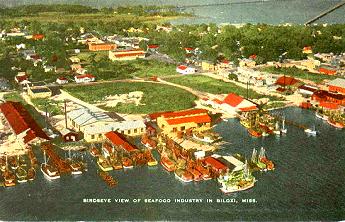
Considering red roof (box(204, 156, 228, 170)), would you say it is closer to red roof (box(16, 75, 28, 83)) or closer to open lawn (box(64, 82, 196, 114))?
open lawn (box(64, 82, 196, 114))

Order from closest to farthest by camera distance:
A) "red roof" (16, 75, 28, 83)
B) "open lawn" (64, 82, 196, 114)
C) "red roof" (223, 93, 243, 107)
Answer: "open lawn" (64, 82, 196, 114) → "red roof" (223, 93, 243, 107) → "red roof" (16, 75, 28, 83)

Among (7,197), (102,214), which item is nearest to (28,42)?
(7,197)

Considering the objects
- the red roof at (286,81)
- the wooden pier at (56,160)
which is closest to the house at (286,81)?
the red roof at (286,81)

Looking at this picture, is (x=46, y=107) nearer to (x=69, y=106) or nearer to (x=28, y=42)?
(x=69, y=106)

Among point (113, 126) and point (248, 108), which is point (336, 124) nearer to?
point (248, 108)

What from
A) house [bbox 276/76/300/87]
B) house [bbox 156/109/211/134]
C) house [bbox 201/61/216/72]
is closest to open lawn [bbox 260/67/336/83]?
house [bbox 276/76/300/87]

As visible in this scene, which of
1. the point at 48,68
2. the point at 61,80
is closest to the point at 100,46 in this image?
the point at 48,68

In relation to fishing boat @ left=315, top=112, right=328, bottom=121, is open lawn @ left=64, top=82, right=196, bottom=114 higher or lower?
higher

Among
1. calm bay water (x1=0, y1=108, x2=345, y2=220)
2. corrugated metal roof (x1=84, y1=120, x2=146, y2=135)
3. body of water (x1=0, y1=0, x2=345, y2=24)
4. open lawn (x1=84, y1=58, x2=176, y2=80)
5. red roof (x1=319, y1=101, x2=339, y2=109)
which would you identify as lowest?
calm bay water (x1=0, y1=108, x2=345, y2=220)
